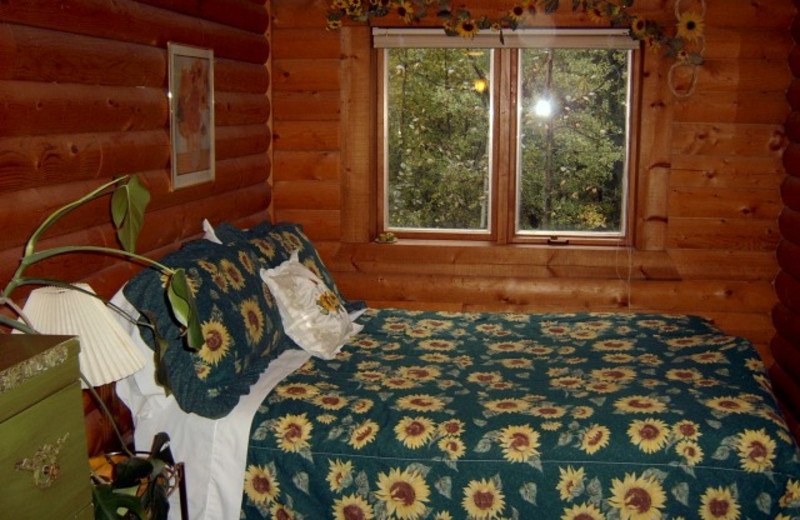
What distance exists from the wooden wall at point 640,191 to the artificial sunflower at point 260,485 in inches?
77.6

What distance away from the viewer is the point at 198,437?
2.77m

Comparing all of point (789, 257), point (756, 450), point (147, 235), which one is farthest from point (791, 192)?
point (147, 235)

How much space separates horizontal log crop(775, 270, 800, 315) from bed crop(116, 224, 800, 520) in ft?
3.74

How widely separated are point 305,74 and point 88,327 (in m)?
2.73

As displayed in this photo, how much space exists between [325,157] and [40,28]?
7.44 feet

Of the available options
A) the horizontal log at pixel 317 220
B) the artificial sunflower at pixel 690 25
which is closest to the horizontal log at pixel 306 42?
the horizontal log at pixel 317 220

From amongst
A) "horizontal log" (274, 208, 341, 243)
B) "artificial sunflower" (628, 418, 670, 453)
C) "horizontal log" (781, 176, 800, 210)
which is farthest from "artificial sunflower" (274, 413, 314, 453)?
"horizontal log" (781, 176, 800, 210)

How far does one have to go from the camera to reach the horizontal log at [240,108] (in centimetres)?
384

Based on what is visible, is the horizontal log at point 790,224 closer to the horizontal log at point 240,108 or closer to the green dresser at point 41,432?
the horizontal log at point 240,108

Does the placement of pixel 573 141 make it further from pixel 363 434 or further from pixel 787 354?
pixel 363 434

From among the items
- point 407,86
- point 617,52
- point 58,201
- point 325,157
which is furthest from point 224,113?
point 617,52

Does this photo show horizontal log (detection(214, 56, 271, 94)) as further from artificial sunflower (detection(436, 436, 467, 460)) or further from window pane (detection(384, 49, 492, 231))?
artificial sunflower (detection(436, 436, 467, 460))

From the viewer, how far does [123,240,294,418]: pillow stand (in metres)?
2.75

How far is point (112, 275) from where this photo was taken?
290 centimetres
